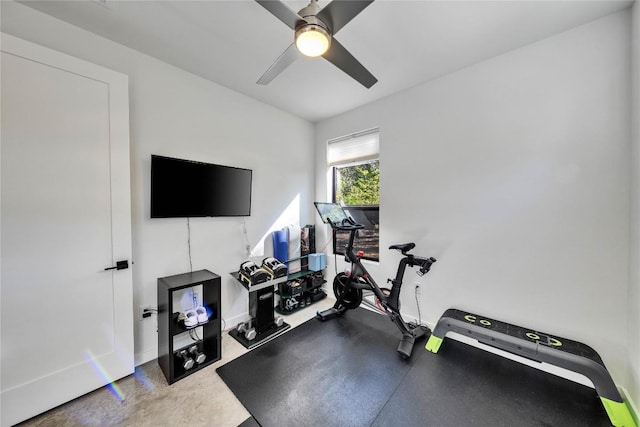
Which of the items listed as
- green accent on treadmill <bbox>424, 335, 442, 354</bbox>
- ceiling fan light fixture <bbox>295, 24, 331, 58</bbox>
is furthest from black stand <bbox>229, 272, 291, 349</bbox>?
ceiling fan light fixture <bbox>295, 24, 331, 58</bbox>

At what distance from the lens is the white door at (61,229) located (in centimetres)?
152

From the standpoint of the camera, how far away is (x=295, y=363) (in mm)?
2115

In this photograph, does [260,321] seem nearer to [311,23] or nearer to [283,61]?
[283,61]

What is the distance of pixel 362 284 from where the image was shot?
8.93ft

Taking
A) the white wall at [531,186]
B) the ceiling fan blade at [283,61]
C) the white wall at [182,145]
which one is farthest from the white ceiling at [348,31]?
the ceiling fan blade at [283,61]

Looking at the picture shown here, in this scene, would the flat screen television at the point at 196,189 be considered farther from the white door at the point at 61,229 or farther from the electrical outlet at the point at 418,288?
the electrical outlet at the point at 418,288

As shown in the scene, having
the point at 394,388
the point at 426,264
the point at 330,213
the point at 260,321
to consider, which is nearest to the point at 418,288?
the point at 426,264

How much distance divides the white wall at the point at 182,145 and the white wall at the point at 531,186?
1.85 metres

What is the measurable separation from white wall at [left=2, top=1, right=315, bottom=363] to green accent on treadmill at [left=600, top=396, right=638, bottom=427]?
3236 millimetres

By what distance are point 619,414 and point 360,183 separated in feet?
9.86

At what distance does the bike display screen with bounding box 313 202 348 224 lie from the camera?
288 centimetres

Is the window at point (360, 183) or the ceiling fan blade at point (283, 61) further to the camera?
the window at point (360, 183)

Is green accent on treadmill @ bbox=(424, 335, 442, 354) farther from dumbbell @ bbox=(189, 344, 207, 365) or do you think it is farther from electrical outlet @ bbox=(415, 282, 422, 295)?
dumbbell @ bbox=(189, 344, 207, 365)

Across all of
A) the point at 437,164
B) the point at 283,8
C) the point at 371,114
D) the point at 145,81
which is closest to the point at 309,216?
the point at 371,114
